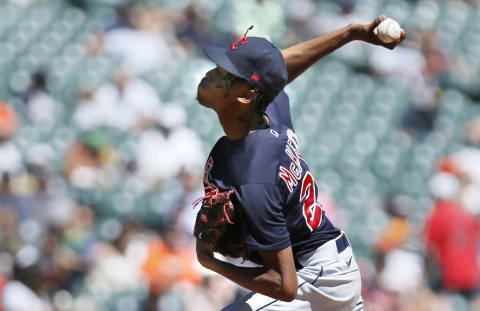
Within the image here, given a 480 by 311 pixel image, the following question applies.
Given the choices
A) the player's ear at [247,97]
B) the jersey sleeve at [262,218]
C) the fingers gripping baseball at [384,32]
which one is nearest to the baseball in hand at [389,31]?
the fingers gripping baseball at [384,32]

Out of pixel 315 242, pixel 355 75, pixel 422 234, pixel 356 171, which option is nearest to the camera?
pixel 315 242

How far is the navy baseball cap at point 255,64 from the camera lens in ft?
10.5

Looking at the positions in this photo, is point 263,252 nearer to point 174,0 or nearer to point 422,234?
point 422,234

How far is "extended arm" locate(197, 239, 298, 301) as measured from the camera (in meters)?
3.21

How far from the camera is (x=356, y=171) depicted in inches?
340

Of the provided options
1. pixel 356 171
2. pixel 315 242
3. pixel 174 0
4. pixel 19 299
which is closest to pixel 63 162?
pixel 19 299

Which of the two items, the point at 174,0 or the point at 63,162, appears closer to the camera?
the point at 63,162

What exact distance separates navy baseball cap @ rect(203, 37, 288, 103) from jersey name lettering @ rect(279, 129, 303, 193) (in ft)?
0.76

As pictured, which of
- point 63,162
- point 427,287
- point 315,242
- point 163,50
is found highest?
point 315,242

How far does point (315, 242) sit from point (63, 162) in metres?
4.69

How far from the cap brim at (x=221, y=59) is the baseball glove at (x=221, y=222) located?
0.45 meters

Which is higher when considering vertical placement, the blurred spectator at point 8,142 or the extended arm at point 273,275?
the extended arm at point 273,275

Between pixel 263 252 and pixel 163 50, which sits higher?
pixel 263 252

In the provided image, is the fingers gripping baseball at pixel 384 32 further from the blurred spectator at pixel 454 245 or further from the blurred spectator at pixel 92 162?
the blurred spectator at pixel 92 162
